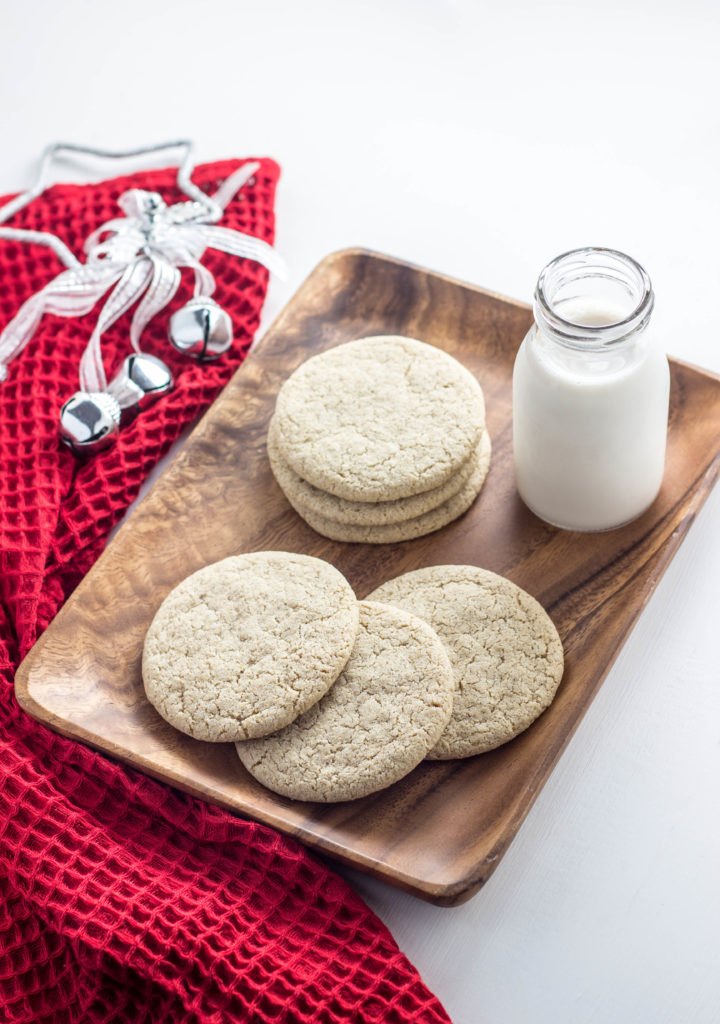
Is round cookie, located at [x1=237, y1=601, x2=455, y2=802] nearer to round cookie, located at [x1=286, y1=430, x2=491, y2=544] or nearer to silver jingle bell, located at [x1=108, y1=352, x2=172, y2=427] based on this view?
round cookie, located at [x1=286, y1=430, x2=491, y2=544]

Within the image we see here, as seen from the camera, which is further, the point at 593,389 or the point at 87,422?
the point at 87,422

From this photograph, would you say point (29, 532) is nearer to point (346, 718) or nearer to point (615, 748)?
point (346, 718)

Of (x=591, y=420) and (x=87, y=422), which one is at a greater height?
(x=591, y=420)

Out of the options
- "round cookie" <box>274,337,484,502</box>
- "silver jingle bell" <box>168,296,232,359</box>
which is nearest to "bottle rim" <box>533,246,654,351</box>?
"round cookie" <box>274,337,484,502</box>

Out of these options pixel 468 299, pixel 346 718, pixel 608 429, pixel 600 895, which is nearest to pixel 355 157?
pixel 468 299

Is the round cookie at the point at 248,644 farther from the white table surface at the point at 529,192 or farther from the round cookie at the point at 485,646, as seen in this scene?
the white table surface at the point at 529,192

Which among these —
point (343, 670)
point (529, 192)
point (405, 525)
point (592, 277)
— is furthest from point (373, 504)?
point (529, 192)

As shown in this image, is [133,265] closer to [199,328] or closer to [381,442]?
[199,328]
